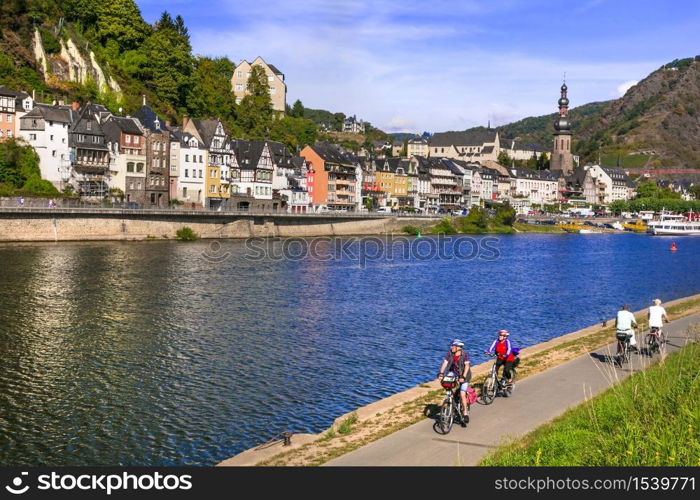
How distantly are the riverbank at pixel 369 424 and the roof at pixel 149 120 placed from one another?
7369 centimetres

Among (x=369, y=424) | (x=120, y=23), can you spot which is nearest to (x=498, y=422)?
(x=369, y=424)

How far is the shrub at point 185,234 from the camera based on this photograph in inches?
3187

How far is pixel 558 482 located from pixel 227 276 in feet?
146

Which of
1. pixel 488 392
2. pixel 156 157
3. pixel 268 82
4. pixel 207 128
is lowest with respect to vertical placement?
pixel 488 392

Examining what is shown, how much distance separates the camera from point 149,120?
91.1m

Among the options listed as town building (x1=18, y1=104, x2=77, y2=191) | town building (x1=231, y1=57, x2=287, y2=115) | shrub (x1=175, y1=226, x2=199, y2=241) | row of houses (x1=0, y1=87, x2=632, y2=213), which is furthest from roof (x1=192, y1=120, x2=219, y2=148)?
town building (x1=231, y1=57, x2=287, y2=115)

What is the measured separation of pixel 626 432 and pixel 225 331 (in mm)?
23298

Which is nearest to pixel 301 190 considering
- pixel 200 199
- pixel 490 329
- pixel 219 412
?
pixel 200 199

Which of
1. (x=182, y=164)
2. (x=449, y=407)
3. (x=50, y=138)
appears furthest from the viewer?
(x=182, y=164)

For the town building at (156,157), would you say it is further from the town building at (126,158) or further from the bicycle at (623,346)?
the bicycle at (623,346)

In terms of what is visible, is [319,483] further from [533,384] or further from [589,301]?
[589,301]

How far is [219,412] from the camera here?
21.9 metres

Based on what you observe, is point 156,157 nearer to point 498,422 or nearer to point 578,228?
point 498,422
